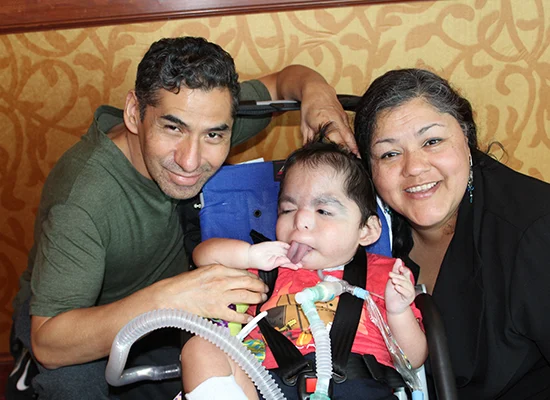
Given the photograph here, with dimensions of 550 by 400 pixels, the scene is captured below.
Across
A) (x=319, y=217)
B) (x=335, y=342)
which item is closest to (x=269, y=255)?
(x=319, y=217)

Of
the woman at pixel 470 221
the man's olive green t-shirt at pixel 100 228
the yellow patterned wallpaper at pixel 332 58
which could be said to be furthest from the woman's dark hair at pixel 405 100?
the yellow patterned wallpaper at pixel 332 58

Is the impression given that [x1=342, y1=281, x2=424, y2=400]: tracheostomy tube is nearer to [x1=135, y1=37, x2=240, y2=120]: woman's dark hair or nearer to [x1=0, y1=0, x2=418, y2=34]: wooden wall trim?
[x1=135, y1=37, x2=240, y2=120]: woman's dark hair

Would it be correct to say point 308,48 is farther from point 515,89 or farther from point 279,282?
point 279,282

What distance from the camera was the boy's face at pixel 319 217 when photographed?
5.38ft

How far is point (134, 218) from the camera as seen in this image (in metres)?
1.80

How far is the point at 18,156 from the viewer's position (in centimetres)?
267

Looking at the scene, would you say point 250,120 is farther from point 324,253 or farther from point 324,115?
point 324,253

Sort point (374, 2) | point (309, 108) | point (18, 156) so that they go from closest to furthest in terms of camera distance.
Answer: point (309, 108) → point (374, 2) → point (18, 156)

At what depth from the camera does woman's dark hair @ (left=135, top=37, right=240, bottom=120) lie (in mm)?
1678

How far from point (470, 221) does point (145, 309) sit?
89 cm

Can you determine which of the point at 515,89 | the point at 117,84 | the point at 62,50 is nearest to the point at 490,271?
the point at 515,89

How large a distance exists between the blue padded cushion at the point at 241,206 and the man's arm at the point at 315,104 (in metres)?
0.18

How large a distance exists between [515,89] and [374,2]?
0.67 metres

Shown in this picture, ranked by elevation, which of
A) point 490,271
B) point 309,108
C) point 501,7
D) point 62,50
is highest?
point 501,7
